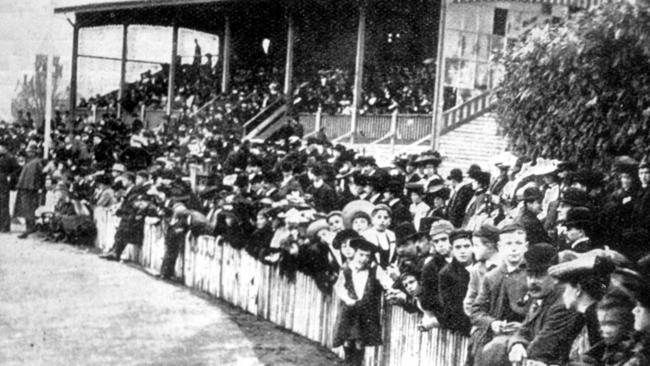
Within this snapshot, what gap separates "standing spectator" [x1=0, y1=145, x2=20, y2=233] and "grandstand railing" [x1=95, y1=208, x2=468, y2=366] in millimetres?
3515

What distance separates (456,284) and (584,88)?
278 cm

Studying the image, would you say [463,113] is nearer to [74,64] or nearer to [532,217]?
[532,217]

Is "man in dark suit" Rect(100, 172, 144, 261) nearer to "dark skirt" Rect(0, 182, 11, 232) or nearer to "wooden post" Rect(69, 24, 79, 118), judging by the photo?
"dark skirt" Rect(0, 182, 11, 232)

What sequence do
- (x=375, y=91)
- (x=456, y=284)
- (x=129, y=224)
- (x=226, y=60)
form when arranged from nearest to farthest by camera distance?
(x=456, y=284)
(x=129, y=224)
(x=375, y=91)
(x=226, y=60)

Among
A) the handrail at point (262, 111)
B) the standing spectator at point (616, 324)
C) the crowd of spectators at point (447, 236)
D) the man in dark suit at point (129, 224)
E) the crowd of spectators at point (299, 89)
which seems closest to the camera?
the standing spectator at point (616, 324)

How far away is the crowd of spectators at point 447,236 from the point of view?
4.77 meters

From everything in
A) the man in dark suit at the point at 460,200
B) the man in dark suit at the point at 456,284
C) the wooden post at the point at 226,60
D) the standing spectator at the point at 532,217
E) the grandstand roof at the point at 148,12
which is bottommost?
the man in dark suit at the point at 456,284

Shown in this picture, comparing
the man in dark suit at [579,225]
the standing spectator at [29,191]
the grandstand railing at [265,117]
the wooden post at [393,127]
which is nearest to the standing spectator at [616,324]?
the man in dark suit at [579,225]

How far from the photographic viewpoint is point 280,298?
32.5 ft

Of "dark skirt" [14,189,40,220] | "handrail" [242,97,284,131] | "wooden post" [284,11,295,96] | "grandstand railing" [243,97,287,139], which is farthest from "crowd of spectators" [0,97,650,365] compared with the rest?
"wooden post" [284,11,295,96]

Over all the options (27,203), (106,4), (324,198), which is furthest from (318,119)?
(324,198)

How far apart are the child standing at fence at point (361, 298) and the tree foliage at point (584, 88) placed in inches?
90.5

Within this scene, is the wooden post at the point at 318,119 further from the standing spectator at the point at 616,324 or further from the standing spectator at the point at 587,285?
the standing spectator at the point at 616,324

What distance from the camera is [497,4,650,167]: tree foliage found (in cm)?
742
